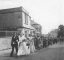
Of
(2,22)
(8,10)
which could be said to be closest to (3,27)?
(2,22)

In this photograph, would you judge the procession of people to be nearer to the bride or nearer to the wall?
the bride

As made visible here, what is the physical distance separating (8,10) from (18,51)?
20637 mm

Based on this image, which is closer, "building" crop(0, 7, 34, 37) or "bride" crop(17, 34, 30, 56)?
"bride" crop(17, 34, 30, 56)

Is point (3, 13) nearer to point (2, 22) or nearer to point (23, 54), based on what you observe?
point (2, 22)

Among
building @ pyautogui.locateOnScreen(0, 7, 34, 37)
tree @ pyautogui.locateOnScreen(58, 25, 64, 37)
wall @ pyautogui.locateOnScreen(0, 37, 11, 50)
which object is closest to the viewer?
wall @ pyautogui.locateOnScreen(0, 37, 11, 50)

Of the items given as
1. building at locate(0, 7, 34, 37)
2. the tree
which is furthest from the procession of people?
the tree

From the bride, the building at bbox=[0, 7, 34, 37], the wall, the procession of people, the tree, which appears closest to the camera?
the procession of people

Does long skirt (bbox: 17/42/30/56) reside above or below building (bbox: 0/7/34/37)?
below

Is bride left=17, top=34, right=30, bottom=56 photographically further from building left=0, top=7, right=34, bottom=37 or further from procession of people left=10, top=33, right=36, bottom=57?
building left=0, top=7, right=34, bottom=37

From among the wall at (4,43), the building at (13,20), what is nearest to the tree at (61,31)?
the building at (13,20)

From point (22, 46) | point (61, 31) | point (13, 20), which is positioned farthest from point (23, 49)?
point (61, 31)

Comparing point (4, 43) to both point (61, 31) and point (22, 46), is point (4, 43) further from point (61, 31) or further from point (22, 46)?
point (61, 31)

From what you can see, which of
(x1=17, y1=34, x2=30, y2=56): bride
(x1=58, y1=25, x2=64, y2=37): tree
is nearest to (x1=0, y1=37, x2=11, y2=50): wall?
(x1=17, y1=34, x2=30, y2=56): bride

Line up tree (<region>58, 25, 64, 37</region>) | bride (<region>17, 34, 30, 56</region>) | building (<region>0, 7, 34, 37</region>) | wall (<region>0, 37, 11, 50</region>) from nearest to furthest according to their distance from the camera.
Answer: bride (<region>17, 34, 30, 56</region>), wall (<region>0, 37, 11, 50</region>), building (<region>0, 7, 34, 37</region>), tree (<region>58, 25, 64, 37</region>)
